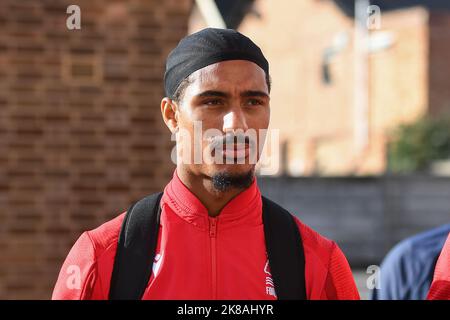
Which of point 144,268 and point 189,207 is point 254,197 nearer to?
point 189,207

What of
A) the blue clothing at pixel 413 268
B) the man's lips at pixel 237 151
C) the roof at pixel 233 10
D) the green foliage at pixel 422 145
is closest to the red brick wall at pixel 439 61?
the green foliage at pixel 422 145

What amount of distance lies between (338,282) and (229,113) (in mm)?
539

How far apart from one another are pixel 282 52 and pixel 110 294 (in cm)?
3325

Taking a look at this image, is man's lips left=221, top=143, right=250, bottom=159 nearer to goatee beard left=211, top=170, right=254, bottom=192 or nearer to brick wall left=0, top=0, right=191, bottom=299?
goatee beard left=211, top=170, right=254, bottom=192

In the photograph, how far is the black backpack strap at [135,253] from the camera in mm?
2104

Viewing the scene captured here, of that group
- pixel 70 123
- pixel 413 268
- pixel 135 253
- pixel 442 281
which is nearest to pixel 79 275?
pixel 135 253

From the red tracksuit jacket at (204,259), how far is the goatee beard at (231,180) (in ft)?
0.40

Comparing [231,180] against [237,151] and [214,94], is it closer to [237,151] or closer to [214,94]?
[237,151]

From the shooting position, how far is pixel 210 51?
6.97 ft

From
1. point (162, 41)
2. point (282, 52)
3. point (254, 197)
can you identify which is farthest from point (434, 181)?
point (282, 52)

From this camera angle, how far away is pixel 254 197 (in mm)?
2305

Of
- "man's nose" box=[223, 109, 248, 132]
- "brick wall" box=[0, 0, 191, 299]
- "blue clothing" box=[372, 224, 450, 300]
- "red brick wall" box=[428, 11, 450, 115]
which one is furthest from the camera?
"red brick wall" box=[428, 11, 450, 115]

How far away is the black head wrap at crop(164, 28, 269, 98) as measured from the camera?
2.11 m

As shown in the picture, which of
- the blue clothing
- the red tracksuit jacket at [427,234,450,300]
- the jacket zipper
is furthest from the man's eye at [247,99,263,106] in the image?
the blue clothing
